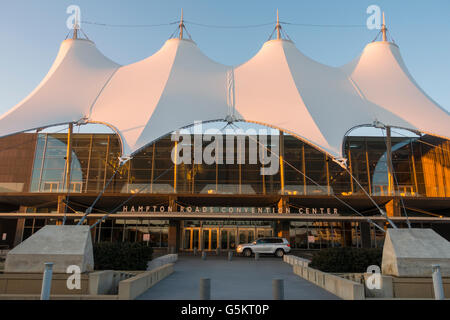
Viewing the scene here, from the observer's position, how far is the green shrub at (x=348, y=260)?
42.3ft

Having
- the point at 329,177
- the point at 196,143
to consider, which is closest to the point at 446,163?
the point at 329,177

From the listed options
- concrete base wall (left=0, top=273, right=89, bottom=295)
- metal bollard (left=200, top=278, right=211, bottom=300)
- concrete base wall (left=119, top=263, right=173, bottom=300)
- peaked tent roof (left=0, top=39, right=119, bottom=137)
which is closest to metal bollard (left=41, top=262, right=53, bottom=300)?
concrete base wall (left=119, top=263, right=173, bottom=300)

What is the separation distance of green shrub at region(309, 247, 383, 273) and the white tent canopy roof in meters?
4.39

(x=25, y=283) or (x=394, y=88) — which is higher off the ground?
(x=394, y=88)

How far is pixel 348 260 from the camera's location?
43.0 feet

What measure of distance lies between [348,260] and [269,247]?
42.4 ft

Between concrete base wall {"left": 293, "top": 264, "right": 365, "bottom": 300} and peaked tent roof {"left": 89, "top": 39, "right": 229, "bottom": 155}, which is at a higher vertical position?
peaked tent roof {"left": 89, "top": 39, "right": 229, "bottom": 155}

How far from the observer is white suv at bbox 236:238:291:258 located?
25625mm

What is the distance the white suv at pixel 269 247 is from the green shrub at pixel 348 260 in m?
12.1

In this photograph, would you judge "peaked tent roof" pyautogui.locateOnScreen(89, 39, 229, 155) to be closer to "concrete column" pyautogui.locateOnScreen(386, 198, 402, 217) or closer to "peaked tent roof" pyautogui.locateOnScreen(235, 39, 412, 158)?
"peaked tent roof" pyautogui.locateOnScreen(235, 39, 412, 158)

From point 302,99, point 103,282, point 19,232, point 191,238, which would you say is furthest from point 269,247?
point 19,232

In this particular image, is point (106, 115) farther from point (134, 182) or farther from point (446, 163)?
point (446, 163)

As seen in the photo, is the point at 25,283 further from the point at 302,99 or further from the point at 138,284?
the point at 302,99
